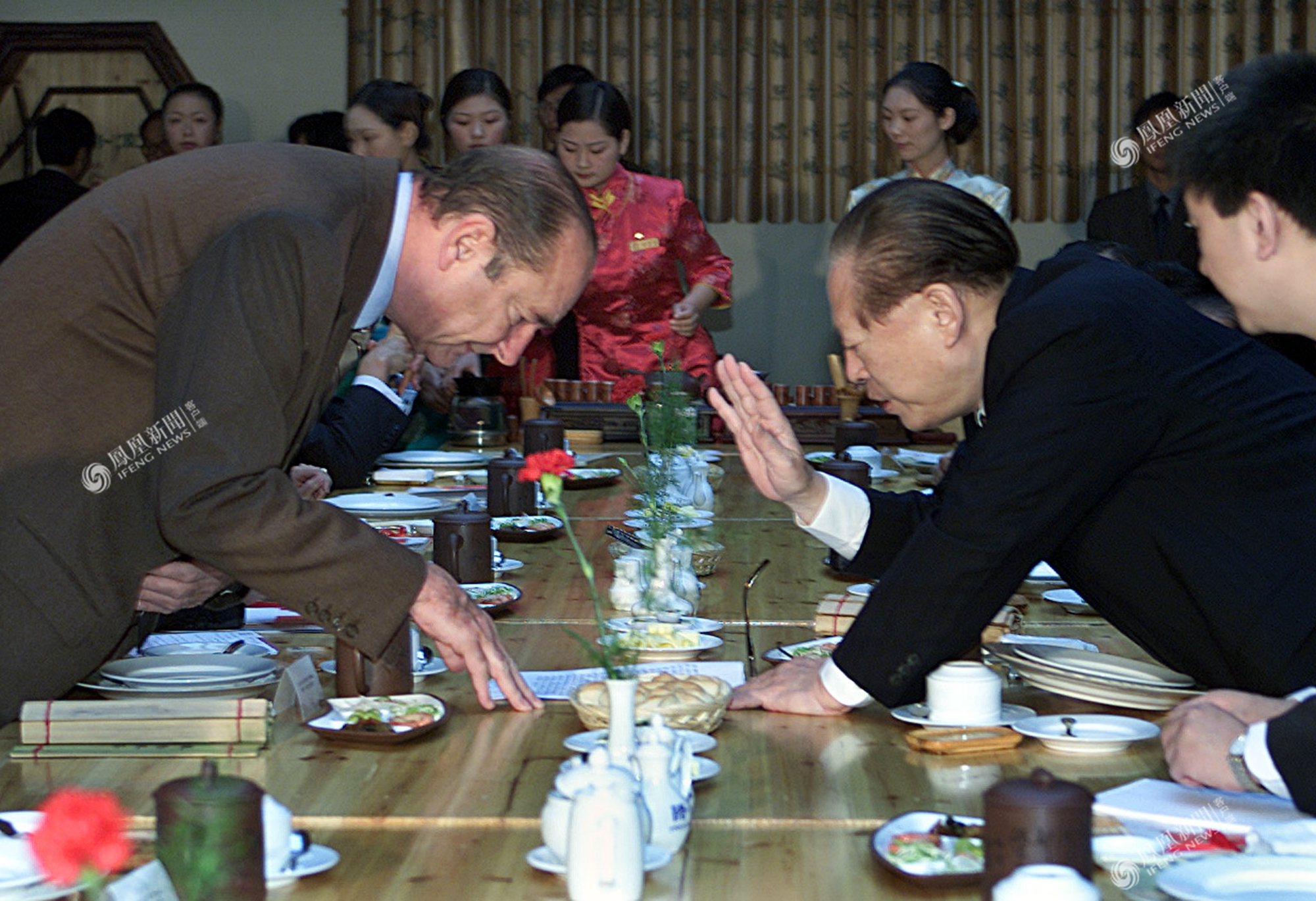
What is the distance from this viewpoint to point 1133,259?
10.7 ft

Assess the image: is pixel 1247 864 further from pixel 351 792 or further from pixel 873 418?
pixel 873 418

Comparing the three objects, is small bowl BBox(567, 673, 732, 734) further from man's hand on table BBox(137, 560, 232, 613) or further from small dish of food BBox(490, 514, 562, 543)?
small dish of food BBox(490, 514, 562, 543)

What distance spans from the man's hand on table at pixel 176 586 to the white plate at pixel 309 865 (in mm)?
815

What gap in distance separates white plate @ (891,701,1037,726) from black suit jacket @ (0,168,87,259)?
4.77 m

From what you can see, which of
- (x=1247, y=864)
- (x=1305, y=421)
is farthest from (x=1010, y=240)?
(x=1247, y=864)

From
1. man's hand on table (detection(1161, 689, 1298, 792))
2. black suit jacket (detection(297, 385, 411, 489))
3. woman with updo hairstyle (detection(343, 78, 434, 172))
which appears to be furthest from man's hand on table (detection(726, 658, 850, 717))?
woman with updo hairstyle (detection(343, 78, 434, 172))

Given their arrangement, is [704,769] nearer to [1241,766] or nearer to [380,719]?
[380,719]

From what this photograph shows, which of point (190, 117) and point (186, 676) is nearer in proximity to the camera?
point (186, 676)

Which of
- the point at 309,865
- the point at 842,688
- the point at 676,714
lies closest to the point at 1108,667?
the point at 842,688

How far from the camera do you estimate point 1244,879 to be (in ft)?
3.76

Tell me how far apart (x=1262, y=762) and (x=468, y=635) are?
2.69 feet

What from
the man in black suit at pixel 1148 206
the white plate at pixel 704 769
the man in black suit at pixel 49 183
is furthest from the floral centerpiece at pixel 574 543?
the man in black suit at pixel 49 183

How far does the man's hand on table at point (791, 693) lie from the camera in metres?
1.73

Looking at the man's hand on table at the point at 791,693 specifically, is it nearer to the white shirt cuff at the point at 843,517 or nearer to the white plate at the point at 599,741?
the white plate at the point at 599,741
